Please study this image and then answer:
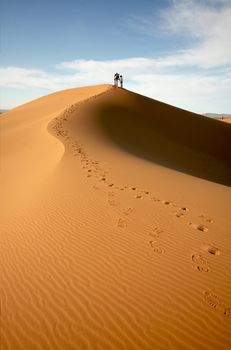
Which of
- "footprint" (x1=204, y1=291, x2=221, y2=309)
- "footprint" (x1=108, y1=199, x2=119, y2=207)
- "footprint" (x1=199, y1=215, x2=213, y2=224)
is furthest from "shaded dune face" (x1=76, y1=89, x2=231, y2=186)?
"footprint" (x1=204, y1=291, x2=221, y2=309)

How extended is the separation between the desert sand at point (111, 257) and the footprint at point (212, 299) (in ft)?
0.04

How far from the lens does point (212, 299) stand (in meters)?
3.64

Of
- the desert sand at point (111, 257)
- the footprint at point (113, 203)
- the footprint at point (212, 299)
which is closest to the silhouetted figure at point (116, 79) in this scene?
the desert sand at point (111, 257)

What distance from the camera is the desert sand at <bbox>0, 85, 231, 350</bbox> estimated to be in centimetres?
327

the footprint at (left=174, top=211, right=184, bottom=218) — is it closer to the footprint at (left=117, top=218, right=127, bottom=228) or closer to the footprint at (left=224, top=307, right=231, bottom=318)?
the footprint at (left=117, top=218, right=127, bottom=228)

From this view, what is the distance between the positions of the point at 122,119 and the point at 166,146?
4.32 meters

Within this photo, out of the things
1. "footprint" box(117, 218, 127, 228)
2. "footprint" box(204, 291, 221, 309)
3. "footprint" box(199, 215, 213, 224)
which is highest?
"footprint" box(199, 215, 213, 224)

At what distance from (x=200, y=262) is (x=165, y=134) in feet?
59.0

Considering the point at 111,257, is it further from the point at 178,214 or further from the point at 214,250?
the point at 178,214

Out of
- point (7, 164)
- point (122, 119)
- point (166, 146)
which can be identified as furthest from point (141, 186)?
point (122, 119)

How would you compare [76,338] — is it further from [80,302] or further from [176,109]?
[176,109]

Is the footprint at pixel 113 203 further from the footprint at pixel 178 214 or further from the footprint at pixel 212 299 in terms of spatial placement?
the footprint at pixel 212 299

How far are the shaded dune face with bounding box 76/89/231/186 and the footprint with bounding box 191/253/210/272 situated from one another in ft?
30.0

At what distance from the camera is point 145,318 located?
3398mm
